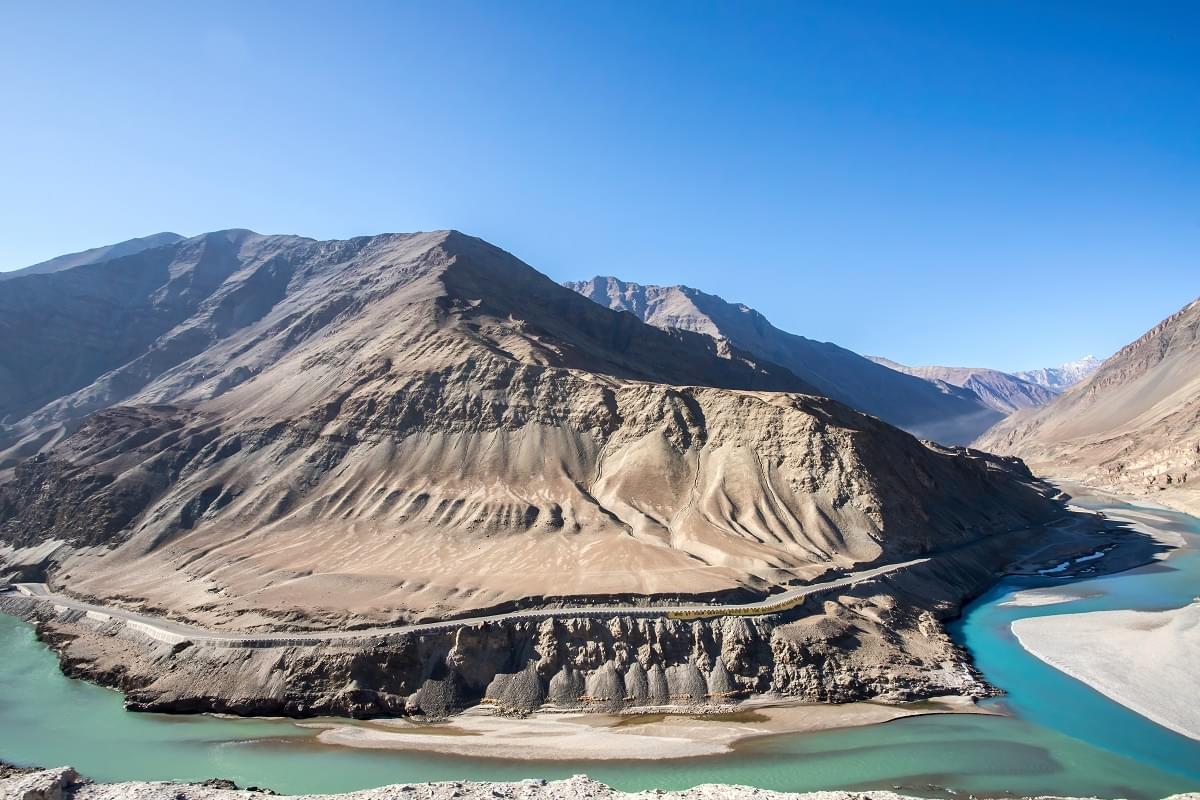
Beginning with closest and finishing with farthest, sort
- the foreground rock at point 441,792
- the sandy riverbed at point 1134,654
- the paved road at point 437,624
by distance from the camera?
the foreground rock at point 441,792 → the sandy riverbed at point 1134,654 → the paved road at point 437,624

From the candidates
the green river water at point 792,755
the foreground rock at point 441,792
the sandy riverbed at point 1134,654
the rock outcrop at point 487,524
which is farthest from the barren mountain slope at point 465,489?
the foreground rock at point 441,792

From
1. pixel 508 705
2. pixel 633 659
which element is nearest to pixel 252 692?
pixel 508 705

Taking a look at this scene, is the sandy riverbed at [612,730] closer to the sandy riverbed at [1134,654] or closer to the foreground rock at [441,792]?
the foreground rock at [441,792]

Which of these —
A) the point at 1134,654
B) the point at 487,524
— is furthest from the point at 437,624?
the point at 1134,654

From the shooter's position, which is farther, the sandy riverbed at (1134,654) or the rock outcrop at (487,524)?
the rock outcrop at (487,524)

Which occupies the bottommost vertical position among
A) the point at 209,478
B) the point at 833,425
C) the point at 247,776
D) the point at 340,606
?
the point at 247,776

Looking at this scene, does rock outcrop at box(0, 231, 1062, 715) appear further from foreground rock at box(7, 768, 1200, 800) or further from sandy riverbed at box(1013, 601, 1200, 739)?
foreground rock at box(7, 768, 1200, 800)

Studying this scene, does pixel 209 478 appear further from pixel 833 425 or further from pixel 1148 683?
pixel 1148 683
